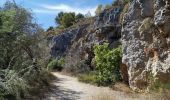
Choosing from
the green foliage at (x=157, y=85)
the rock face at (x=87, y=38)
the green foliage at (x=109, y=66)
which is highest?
the rock face at (x=87, y=38)

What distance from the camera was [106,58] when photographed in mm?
27156

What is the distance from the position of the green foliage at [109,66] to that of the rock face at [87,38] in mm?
6699

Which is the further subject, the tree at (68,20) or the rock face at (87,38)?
the tree at (68,20)

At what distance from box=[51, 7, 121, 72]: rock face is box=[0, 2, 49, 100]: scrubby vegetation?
32.9ft

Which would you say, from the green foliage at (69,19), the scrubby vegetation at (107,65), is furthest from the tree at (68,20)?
the scrubby vegetation at (107,65)

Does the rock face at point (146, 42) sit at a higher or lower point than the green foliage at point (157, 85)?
higher

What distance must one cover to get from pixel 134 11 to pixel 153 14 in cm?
192

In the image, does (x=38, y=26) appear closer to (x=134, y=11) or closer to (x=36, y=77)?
(x=36, y=77)

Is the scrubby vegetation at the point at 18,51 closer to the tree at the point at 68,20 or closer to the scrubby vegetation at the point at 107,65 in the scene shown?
the scrubby vegetation at the point at 107,65

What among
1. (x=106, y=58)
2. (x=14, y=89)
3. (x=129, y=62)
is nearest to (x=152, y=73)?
(x=129, y=62)

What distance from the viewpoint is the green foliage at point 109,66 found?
26547 millimetres

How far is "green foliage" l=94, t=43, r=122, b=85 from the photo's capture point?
26.5m

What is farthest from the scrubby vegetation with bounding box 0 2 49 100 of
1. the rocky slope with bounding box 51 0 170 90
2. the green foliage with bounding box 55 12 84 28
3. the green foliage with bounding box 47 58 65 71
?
the green foliage with bounding box 55 12 84 28

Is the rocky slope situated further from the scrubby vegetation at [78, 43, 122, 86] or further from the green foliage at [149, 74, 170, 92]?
the scrubby vegetation at [78, 43, 122, 86]
